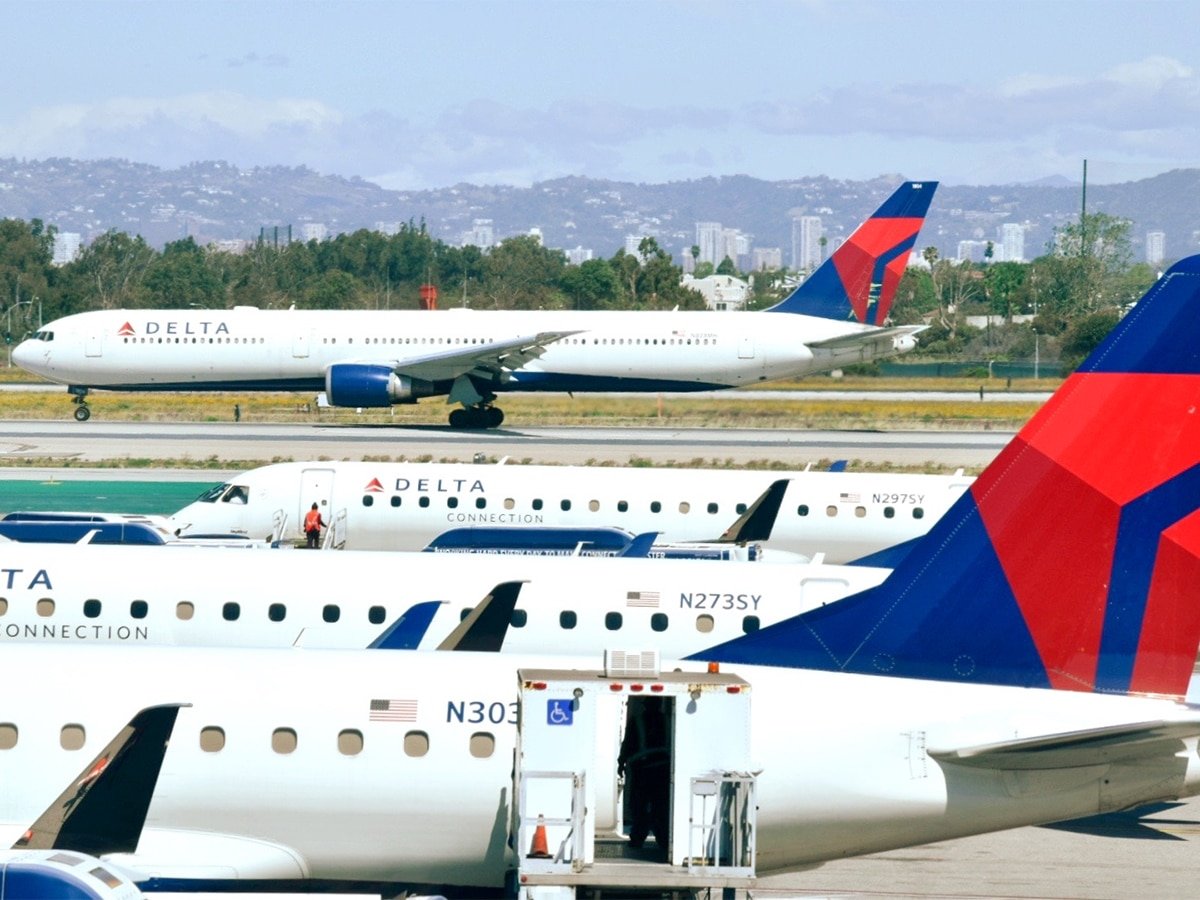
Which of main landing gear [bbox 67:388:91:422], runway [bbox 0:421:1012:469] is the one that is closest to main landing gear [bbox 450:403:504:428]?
runway [bbox 0:421:1012:469]

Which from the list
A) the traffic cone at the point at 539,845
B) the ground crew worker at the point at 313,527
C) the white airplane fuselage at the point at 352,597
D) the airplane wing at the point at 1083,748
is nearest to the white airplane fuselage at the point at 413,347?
the ground crew worker at the point at 313,527

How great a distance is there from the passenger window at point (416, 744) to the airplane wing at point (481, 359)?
49.8m

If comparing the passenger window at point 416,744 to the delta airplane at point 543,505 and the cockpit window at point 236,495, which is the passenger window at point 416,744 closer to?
the delta airplane at point 543,505

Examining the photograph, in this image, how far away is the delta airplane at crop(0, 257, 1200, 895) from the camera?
12688mm

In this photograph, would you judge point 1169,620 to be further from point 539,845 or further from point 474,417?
point 474,417

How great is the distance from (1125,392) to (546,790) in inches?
245

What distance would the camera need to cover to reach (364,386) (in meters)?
62.0

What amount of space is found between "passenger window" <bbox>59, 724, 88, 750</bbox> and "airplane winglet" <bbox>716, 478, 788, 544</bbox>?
805 inches

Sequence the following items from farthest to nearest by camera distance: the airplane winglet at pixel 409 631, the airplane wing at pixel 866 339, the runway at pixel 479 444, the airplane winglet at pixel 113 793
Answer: the airplane wing at pixel 866 339, the runway at pixel 479 444, the airplane winglet at pixel 409 631, the airplane winglet at pixel 113 793

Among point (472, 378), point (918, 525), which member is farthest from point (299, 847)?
point (472, 378)

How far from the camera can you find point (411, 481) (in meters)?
34.1

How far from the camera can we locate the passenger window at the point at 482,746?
13.3m

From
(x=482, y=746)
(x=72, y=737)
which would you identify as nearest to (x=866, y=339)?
(x=482, y=746)

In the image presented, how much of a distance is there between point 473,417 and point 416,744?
172 ft
